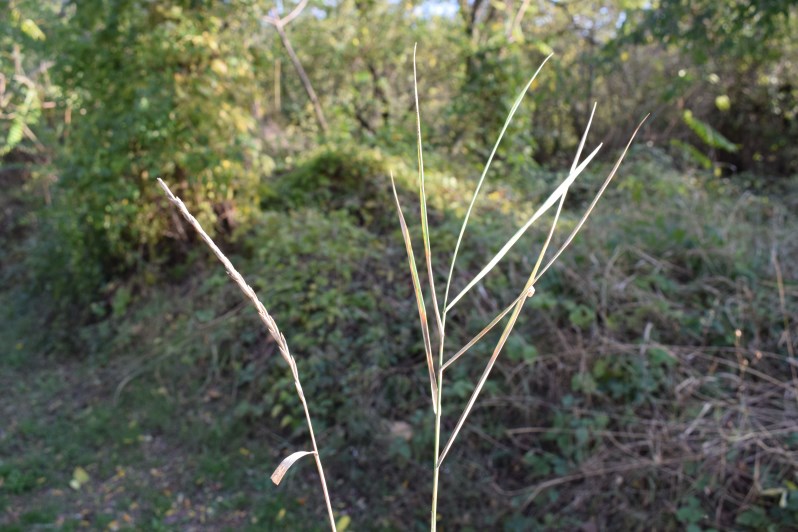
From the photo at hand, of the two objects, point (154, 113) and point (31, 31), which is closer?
point (154, 113)

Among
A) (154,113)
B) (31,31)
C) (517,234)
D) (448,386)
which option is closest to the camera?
(517,234)

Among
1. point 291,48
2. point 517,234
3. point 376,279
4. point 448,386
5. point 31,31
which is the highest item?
point 31,31

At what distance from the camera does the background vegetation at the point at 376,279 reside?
12.7 ft

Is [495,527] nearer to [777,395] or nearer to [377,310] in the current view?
[777,395]

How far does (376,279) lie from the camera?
5.57 m

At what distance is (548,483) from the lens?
12.3 feet

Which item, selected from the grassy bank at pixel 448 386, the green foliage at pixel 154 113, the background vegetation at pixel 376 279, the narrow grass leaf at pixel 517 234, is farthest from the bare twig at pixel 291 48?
the narrow grass leaf at pixel 517 234

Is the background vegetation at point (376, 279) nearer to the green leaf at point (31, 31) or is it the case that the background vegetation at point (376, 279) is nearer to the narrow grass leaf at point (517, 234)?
the green leaf at point (31, 31)

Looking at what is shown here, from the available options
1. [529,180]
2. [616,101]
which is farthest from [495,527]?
[616,101]

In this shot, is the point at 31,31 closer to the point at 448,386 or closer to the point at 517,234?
the point at 448,386

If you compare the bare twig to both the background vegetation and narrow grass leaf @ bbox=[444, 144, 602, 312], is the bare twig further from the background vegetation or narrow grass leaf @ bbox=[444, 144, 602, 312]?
narrow grass leaf @ bbox=[444, 144, 602, 312]

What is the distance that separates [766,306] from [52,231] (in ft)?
22.4

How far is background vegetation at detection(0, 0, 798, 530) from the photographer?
387 centimetres

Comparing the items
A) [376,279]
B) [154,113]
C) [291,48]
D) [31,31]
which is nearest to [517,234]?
[376,279]
